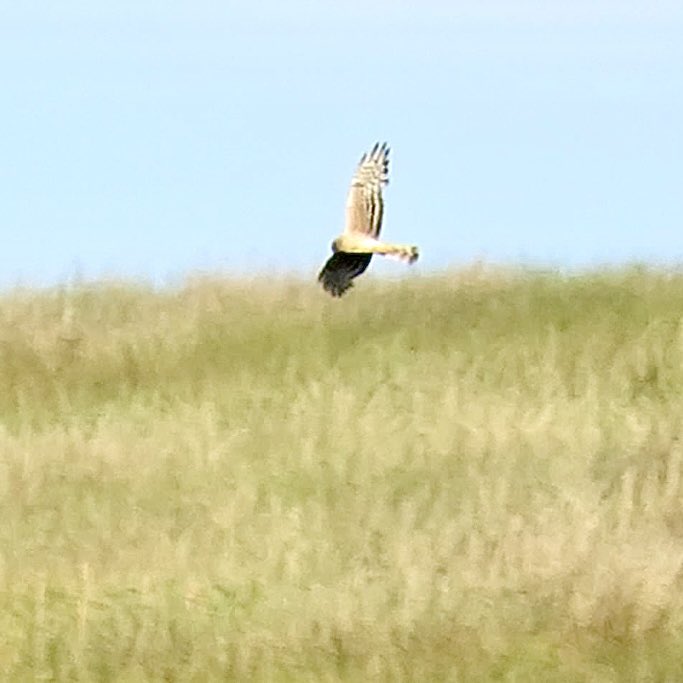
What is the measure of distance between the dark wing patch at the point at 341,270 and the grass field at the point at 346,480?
41cm

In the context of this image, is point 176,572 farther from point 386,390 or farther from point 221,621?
point 386,390

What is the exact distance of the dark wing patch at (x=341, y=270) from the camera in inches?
437

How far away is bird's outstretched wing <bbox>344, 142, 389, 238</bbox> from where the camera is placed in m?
10.1

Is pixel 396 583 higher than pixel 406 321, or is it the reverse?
pixel 406 321

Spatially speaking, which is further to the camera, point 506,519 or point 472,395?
point 472,395

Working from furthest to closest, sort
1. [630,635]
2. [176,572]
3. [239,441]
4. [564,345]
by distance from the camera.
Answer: [564,345]
[239,441]
[176,572]
[630,635]

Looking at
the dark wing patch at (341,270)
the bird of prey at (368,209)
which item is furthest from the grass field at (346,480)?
the bird of prey at (368,209)

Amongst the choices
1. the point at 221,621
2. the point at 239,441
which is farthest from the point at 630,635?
the point at 239,441

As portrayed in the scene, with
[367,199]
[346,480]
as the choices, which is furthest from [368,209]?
[346,480]

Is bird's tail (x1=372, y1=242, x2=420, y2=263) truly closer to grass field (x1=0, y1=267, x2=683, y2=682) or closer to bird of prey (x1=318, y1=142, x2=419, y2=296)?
bird of prey (x1=318, y1=142, x2=419, y2=296)

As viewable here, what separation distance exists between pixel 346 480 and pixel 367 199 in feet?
5.16

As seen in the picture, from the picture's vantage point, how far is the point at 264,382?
11922 millimetres

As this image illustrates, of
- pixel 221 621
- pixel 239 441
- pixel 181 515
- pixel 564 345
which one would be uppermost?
pixel 564 345

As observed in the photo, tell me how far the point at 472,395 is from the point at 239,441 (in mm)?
1637
